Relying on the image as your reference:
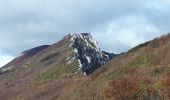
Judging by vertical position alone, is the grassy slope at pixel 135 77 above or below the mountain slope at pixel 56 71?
A: below

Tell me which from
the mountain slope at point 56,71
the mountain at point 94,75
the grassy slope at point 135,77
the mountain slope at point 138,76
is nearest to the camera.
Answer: the mountain slope at point 138,76

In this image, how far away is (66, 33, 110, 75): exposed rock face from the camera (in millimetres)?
160625

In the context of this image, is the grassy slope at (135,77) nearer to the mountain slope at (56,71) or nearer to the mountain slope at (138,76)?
the mountain slope at (138,76)

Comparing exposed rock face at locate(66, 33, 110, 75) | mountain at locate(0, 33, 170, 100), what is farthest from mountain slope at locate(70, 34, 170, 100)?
exposed rock face at locate(66, 33, 110, 75)

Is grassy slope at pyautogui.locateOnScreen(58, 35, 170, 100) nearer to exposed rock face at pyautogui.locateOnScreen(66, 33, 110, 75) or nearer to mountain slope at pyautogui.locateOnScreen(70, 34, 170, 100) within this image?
mountain slope at pyautogui.locateOnScreen(70, 34, 170, 100)

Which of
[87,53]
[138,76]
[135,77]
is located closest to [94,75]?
[138,76]

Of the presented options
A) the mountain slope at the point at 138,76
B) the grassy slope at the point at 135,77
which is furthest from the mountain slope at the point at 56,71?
the mountain slope at the point at 138,76

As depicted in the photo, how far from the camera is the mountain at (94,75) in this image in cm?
8331

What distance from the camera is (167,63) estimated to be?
93.1 m

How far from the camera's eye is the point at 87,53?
16912cm

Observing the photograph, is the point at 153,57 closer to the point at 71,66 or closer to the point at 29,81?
the point at 71,66

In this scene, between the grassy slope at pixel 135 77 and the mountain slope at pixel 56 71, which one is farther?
the mountain slope at pixel 56 71

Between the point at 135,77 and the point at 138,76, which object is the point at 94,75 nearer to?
the point at 138,76

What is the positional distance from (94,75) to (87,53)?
5033 centimetres
